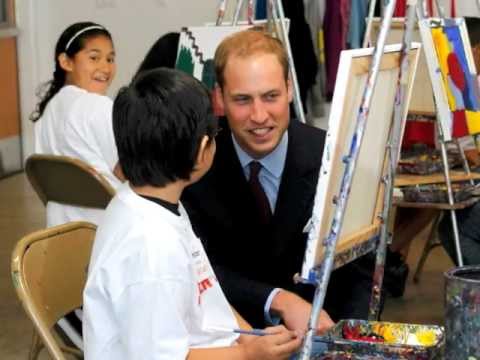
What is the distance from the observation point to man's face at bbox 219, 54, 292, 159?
215cm

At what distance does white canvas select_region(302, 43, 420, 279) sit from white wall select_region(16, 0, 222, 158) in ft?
15.8

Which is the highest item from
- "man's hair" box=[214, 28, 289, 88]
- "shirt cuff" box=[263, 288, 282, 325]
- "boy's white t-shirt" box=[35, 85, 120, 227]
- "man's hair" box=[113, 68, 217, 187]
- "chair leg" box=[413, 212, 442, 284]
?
"man's hair" box=[214, 28, 289, 88]

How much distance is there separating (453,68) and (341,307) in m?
1.22

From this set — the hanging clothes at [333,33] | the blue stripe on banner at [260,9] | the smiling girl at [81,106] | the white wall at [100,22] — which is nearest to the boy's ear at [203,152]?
the smiling girl at [81,106]

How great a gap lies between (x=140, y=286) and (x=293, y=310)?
0.57 m

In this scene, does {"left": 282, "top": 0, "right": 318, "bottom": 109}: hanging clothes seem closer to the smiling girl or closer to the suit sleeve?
the smiling girl

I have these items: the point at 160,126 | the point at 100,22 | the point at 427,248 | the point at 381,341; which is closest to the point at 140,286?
the point at 160,126

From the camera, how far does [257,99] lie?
7.07 ft

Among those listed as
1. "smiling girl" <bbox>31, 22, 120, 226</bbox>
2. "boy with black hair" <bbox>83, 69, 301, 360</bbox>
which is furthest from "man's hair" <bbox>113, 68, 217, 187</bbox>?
"smiling girl" <bbox>31, 22, 120, 226</bbox>

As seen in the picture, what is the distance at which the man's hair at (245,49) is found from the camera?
218 centimetres

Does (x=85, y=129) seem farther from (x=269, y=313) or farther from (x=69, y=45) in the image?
(x=269, y=313)

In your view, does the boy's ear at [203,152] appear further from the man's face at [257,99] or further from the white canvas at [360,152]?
the man's face at [257,99]

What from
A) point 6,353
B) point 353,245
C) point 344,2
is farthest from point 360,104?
point 344,2

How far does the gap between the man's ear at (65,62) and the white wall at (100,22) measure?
10.5 ft
